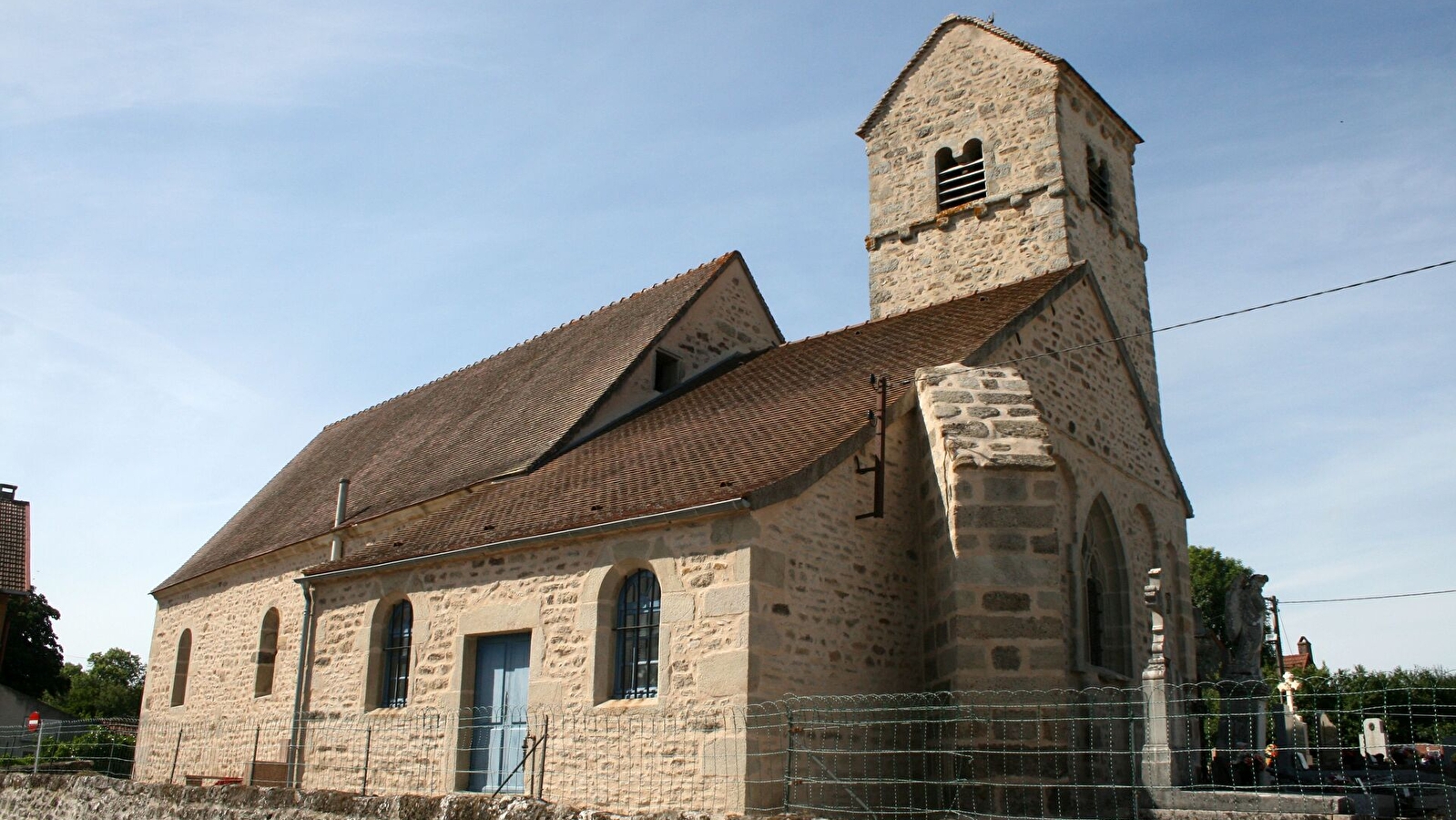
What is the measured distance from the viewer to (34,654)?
36.0m

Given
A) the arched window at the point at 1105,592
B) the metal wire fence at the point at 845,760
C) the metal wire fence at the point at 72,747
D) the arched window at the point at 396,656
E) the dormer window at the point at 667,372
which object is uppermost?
the dormer window at the point at 667,372

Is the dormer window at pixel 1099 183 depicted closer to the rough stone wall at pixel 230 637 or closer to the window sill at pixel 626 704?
the window sill at pixel 626 704

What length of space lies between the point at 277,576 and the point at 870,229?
1020cm

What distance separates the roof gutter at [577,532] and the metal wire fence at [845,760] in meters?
1.57

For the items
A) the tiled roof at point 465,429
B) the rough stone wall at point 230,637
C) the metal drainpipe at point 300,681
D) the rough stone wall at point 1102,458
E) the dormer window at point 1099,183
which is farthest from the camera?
the dormer window at point 1099,183

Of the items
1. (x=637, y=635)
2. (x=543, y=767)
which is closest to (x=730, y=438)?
(x=637, y=635)

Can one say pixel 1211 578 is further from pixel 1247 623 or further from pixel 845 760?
pixel 845 760

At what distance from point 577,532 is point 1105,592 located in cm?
621

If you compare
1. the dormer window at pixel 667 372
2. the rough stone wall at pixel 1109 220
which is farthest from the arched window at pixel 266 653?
the rough stone wall at pixel 1109 220

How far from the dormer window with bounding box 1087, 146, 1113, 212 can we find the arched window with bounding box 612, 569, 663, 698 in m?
10.1

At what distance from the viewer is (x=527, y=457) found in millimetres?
13875

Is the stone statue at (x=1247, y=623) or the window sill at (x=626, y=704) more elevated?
the stone statue at (x=1247, y=623)

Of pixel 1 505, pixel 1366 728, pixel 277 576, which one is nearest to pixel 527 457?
pixel 277 576

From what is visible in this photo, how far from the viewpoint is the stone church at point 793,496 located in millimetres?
9844
